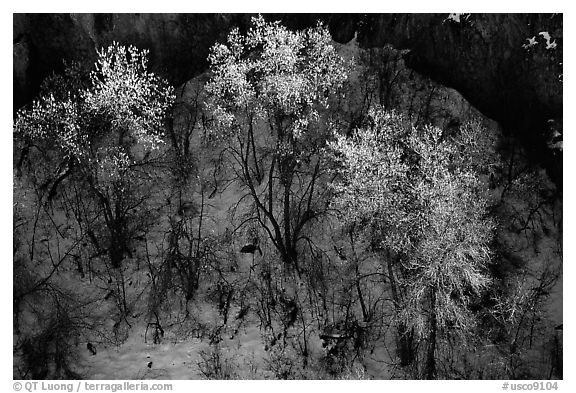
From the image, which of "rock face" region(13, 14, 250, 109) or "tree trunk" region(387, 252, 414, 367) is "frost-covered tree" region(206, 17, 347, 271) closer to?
"rock face" region(13, 14, 250, 109)

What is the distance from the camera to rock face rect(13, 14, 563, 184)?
2634cm

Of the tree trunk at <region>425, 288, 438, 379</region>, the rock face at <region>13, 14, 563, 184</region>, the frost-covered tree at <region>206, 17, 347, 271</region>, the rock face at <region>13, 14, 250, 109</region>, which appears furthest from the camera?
the rock face at <region>13, 14, 250, 109</region>

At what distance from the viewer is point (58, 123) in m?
23.7

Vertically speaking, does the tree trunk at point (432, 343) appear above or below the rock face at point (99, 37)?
below

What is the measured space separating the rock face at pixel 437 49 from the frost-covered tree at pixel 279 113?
10.3 feet

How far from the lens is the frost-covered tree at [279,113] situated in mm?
22797

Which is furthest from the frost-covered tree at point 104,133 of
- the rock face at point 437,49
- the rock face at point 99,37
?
the rock face at point 437,49

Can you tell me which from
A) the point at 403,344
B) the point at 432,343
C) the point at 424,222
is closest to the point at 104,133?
the point at 424,222

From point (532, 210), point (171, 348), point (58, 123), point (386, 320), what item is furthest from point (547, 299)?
point (58, 123)

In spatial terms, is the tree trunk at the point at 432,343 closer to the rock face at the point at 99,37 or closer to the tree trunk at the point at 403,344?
the tree trunk at the point at 403,344

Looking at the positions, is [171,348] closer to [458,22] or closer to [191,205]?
[191,205]

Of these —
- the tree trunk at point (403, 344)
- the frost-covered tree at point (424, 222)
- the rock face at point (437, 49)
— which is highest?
A: the rock face at point (437, 49)

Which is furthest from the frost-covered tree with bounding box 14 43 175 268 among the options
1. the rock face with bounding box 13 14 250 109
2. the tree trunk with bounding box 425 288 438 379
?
the tree trunk with bounding box 425 288 438 379

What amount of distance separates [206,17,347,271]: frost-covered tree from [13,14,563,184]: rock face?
313 centimetres
